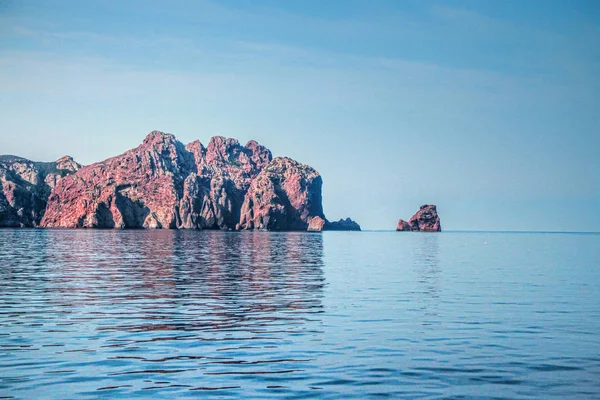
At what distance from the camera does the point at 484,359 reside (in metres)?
22.9

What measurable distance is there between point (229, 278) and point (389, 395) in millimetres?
38099

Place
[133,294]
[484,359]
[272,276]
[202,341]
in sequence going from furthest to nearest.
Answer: [272,276] < [133,294] < [202,341] < [484,359]

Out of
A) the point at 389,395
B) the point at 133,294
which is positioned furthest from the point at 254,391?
the point at 133,294

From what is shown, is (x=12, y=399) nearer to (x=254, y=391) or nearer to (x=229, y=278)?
(x=254, y=391)

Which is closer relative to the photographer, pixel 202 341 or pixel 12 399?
pixel 12 399

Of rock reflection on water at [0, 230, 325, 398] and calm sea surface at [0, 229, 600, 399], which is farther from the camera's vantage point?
rock reflection on water at [0, 230, 325, 398]

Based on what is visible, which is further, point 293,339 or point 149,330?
point 149,330

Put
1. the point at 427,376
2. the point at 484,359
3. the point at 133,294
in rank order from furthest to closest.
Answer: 1. the point at 133,294
2. the point at 484,359
3. the point at 427,376

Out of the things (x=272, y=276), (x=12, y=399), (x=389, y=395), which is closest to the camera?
(x=12, y=399)

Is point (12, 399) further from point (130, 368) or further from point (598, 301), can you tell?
point (598, 301)

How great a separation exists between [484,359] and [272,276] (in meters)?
36.5

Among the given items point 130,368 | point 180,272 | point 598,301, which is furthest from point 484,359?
point 180,272

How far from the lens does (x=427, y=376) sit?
792 inches

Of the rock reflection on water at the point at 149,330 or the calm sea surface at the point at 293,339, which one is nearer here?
the calm sea surface at the point at 293,339
